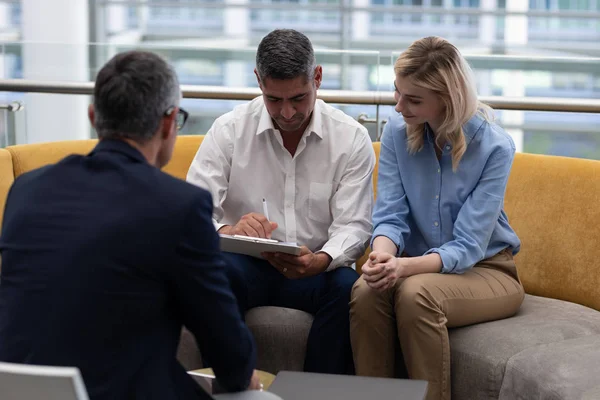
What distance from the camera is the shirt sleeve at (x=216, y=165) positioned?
2834 mm

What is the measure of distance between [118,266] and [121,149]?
0.22 metres

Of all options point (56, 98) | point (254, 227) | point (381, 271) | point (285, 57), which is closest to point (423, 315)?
point (381, 271)

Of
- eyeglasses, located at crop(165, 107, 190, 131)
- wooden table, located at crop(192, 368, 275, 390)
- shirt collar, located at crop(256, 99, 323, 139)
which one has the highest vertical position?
eyeglasses, located at crop(165, 107, 190, 131)

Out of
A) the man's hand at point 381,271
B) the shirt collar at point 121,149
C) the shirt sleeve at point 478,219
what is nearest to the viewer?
the shirt collar at point 121,149

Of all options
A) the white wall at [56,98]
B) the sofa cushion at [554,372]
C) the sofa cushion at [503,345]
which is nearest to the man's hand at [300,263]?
the sofa cushion at [503,345]

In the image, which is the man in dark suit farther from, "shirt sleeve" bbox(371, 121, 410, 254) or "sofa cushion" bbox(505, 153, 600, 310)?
"sofa cushion" bbox(505, 153, 600, 310)

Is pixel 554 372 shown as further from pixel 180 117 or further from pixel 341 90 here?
pixel 341 90

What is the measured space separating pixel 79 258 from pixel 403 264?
125 centimetres

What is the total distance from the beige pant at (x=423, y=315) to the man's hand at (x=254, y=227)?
30 cm

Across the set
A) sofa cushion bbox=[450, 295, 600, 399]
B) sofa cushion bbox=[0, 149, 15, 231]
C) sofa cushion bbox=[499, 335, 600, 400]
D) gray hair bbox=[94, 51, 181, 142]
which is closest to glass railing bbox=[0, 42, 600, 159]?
sofa cushion bbox=[0, 149, 15, 231]

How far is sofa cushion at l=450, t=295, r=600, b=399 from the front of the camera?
2361 millimetres

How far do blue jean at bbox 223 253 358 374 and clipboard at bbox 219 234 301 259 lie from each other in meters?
0.14

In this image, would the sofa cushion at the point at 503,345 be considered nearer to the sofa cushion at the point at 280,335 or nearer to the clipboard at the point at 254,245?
the sofa cushion at the point at 280,335

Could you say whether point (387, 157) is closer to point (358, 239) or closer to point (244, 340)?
point (358, 239)
